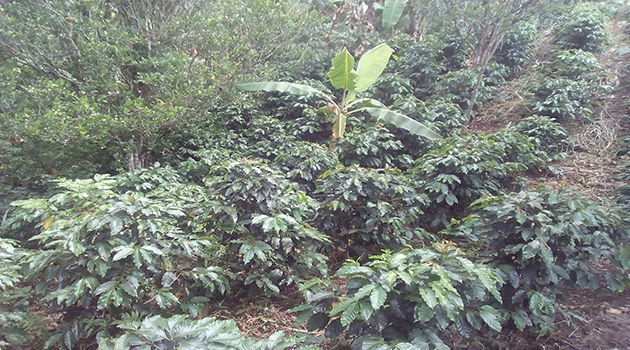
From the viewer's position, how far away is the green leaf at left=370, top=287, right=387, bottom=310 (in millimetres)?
1420

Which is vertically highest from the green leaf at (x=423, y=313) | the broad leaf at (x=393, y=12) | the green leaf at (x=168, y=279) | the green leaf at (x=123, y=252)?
the broad leaf at (x=393, y=12)

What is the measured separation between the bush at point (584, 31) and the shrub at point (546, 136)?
3.78 metres

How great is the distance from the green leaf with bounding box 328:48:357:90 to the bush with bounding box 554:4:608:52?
6257 millimetres

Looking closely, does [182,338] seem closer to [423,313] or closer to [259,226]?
[423,313]

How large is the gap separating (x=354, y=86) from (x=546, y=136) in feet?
10.7

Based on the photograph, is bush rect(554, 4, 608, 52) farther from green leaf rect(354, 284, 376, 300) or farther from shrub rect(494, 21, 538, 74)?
green leaf rect(354, 284, 376, 300)

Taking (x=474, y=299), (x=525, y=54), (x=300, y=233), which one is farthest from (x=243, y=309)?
(x=525, y=54)

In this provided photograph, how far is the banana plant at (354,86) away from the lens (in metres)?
4.96

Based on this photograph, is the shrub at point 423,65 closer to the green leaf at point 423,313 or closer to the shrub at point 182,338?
the green leaf at point 423,313

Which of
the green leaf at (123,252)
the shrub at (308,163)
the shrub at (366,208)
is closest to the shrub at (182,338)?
the green leaf at (123,252)

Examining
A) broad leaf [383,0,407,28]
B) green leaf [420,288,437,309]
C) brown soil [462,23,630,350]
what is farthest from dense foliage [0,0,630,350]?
broad leaf [383,0,407,28]

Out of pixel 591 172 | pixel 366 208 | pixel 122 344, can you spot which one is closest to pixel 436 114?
pixel 591 172

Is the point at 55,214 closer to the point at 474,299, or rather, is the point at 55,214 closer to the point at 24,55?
the point at 24,55

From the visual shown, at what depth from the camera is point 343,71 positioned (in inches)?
199
